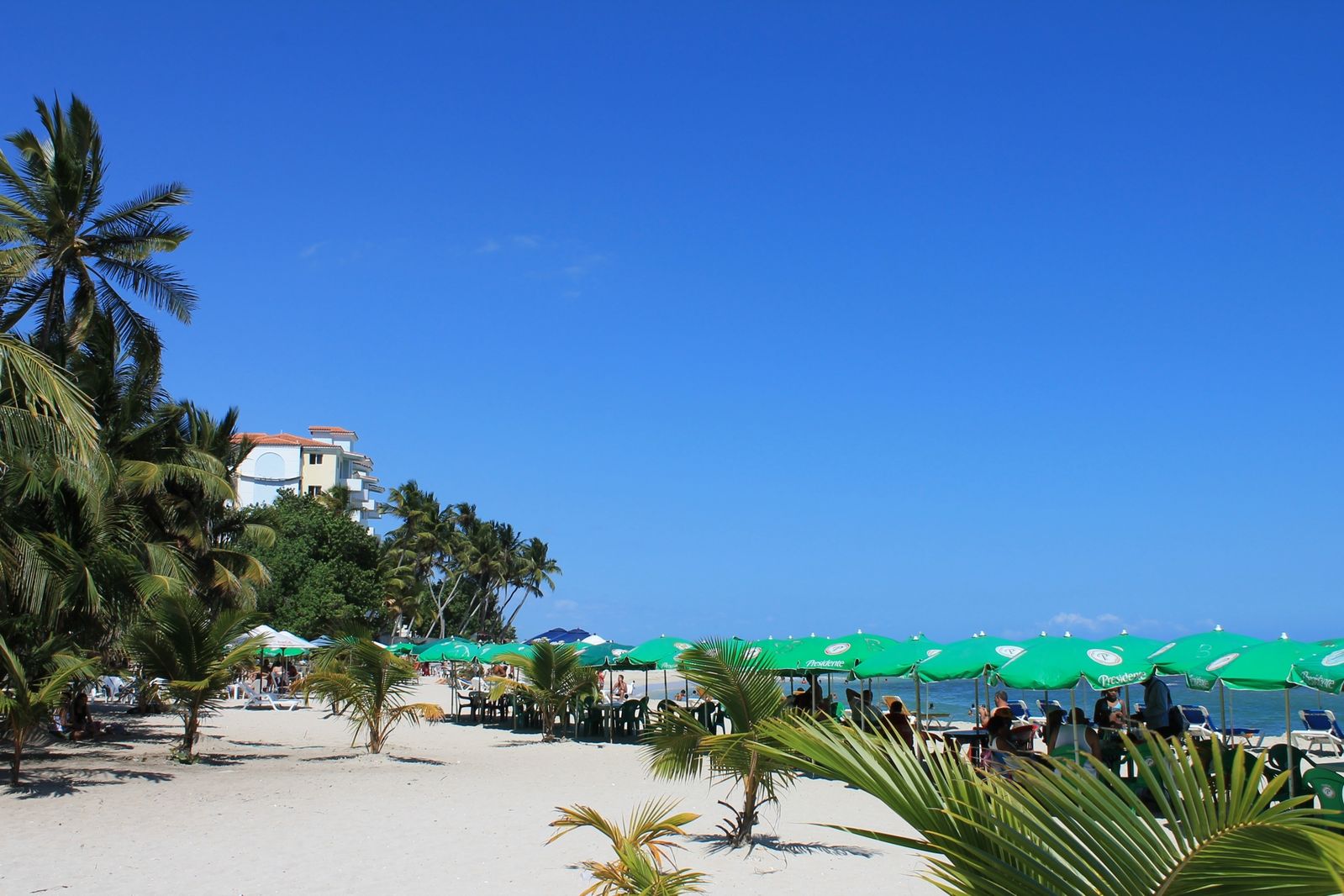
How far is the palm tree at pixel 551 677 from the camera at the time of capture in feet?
67.7

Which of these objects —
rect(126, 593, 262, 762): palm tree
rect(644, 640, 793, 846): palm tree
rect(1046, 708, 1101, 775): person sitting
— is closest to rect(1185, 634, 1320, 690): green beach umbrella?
rect(1046, 708, 1101, 775): person sitting

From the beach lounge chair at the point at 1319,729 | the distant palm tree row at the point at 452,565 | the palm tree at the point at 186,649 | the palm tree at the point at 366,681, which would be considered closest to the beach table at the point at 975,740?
the beach lounge chair at the point at 1319,729

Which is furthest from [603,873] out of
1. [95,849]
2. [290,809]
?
[290,809]

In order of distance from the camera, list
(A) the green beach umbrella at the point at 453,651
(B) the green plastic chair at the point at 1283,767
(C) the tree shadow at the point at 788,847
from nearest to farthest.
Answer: (C) the tree shadow at the point at 788,847 → (B) the green plastic chair at the point at 1283,767 → (A) the green beach umbrella at the point at 453,651

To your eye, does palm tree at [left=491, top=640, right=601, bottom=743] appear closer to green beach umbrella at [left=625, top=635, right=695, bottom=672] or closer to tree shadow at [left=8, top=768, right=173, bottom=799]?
green beach umbrella at [left=625, top=635, right=695, bottom=672]

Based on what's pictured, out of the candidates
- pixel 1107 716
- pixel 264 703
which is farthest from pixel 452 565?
pixel 1107 716

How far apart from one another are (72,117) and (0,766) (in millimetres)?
11169

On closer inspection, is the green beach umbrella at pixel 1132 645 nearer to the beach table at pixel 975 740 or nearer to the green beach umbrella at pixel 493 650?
the beach table at pixel 975 740

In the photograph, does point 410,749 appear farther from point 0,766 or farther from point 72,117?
point 72,117

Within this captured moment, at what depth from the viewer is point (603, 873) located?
601cm

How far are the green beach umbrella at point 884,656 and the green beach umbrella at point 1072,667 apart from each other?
1.97 meters

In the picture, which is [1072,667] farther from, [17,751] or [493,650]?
[493,650]

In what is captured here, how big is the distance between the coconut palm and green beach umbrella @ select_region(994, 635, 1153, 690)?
389 inches

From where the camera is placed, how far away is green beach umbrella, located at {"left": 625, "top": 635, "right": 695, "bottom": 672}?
19688 millimetres
